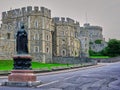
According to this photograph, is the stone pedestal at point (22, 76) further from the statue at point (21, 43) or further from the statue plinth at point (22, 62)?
the statue at point (21, 43)

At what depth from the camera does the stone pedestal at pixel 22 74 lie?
22125mm

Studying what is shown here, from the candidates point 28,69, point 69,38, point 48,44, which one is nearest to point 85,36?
point 69,38

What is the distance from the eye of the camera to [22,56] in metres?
22.6

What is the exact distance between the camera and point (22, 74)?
2227 centimetres

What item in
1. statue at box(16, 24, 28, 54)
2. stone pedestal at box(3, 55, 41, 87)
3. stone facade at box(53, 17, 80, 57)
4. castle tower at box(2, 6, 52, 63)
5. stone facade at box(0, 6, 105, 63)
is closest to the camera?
stone pedestal at box(3, 55, 41, 87)

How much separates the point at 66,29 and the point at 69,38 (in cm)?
264

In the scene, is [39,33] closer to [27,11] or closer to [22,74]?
[27,11]

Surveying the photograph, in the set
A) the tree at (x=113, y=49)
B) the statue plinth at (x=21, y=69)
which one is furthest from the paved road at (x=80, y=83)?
the tree at (x=113, y=49)

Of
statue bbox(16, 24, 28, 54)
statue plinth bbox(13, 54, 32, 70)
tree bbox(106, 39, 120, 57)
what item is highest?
tree bbox(106, 39, 120, 57)

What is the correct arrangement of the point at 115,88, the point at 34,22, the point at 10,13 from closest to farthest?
the point at 115,88, the point at 34,22, the point at 10,13

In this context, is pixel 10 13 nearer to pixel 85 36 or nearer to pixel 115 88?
pixel 85 36

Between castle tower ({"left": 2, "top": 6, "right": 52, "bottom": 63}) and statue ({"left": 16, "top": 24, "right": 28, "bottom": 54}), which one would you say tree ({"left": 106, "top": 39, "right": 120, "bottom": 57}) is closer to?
castle tower ({"left": 2, "top": 6, "right": 52, "bottom": 63})

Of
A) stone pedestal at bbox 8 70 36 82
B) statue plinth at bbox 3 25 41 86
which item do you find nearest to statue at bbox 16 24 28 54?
statue plinth at bbox 3 25 41 86

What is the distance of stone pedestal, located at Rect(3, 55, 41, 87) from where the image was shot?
22.1m
